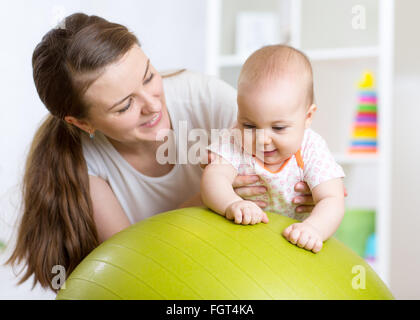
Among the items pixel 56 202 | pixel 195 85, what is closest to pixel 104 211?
pixel 56 202

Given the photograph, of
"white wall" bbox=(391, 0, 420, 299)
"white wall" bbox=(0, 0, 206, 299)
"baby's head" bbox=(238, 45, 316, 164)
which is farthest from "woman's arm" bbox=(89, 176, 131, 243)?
"white wall" bbox=(391, 0, 420, 299)

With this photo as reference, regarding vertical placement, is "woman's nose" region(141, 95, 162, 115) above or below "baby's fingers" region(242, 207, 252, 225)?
above

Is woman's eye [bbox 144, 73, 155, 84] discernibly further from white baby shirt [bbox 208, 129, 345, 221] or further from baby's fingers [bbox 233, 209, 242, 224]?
baby's fingers [bbox 233, 209, 242, 224]

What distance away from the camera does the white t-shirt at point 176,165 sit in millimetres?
1457

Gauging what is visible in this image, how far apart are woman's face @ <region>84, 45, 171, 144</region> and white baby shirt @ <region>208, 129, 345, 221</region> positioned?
21 cm

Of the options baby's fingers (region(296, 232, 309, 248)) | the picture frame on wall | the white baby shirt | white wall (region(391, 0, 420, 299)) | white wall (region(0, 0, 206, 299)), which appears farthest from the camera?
the picture frame on wall

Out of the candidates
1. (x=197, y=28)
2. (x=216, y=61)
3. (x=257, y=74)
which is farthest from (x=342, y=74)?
(x=257, y=74)

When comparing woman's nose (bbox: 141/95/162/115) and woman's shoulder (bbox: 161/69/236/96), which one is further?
woman's shoulder (bbox: 161/69/236/96)

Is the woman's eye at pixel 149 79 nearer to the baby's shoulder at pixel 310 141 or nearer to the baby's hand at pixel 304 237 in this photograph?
the baby's shoulder at pixel 310 141

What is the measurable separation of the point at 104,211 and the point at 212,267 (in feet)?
2.12

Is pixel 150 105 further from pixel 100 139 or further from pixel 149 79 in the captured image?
pixel 100 139

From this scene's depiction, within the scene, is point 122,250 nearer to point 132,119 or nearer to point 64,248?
point 132,119

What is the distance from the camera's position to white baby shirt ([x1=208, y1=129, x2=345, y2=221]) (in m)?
1.14

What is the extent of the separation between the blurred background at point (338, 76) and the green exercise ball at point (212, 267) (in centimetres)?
130
